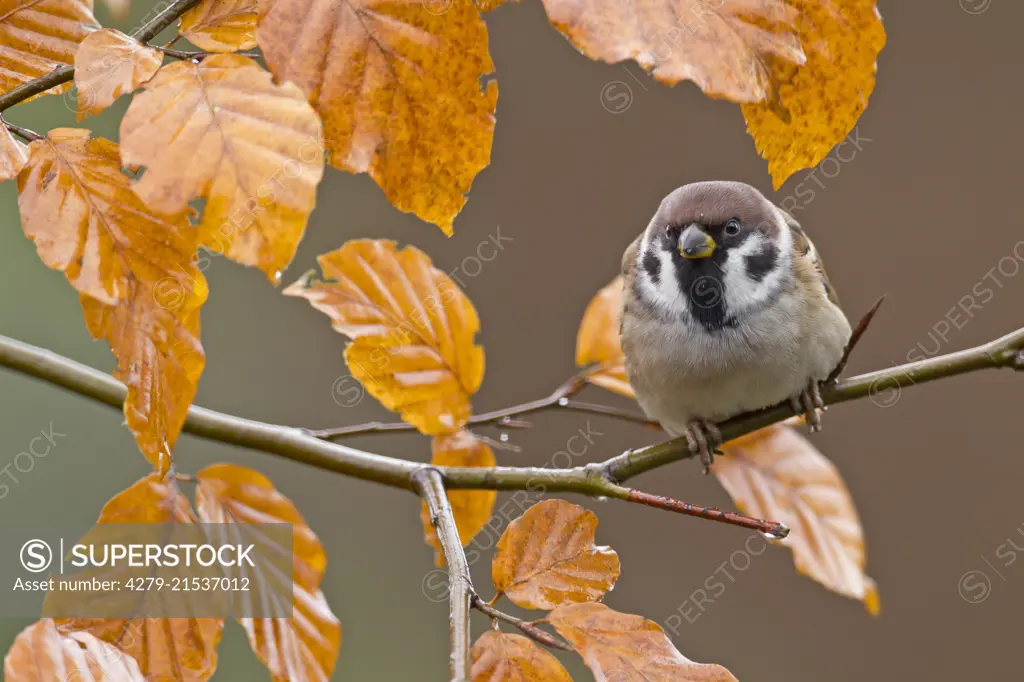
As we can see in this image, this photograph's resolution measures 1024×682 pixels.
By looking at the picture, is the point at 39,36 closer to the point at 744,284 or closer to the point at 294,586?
the point at 294,586

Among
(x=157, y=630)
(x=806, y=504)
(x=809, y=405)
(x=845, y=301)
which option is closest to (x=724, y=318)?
(x=809, y=405)

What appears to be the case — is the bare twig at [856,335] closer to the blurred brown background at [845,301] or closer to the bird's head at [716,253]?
the bird's head at [716,253]

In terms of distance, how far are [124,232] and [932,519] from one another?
9.34 feet

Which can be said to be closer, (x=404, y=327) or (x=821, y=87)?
(x=821, y=87)

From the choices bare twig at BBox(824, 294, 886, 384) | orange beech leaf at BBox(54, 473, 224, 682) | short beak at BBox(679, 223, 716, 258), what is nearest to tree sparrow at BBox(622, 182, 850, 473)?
short beak at BBox(679, 223, 716, 258)

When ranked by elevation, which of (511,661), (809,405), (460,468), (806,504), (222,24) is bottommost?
(511,661)

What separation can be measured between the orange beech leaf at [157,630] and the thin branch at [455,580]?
0.26m

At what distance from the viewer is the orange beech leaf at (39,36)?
77 cm

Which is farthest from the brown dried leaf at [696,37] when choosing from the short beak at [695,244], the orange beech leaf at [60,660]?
the short beak at [695,244]

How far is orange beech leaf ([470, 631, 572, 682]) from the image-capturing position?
83 centimetres

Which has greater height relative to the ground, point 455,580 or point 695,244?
point 695,244

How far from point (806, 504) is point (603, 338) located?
16.6 inches

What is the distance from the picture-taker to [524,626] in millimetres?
852

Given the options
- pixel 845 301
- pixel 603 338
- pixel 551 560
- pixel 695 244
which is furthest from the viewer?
pixel 845 301
